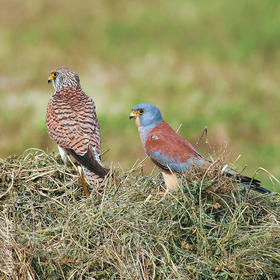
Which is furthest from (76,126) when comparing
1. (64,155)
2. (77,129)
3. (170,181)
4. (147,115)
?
(170,181)

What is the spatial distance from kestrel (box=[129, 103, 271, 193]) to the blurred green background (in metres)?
2.87

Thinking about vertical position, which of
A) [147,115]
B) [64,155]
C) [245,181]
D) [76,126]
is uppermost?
[76,126]

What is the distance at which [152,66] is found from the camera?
11555 millimetres

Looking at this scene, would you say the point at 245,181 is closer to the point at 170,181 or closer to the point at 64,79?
the point at 170,181

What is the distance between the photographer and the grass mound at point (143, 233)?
3727 mm

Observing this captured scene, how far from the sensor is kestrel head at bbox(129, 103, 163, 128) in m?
5.21

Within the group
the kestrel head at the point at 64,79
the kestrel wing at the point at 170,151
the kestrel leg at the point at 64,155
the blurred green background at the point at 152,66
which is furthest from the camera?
the blurred green background at the point at 152,66

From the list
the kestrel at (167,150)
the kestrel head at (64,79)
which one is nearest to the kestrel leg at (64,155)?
the kestrel at (167,150)

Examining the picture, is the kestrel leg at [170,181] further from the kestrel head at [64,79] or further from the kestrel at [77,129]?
the kestrel head at [64,79]

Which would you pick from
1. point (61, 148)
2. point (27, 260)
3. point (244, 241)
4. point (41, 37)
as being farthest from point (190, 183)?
point (41, 37)

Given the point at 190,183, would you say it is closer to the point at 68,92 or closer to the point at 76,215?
the point at 76,215

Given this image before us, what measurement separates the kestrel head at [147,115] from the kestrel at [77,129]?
41 cm

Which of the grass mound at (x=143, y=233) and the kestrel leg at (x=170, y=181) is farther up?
the kestrel leg at (x=170, y=181)

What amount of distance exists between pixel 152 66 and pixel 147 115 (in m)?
6.42
